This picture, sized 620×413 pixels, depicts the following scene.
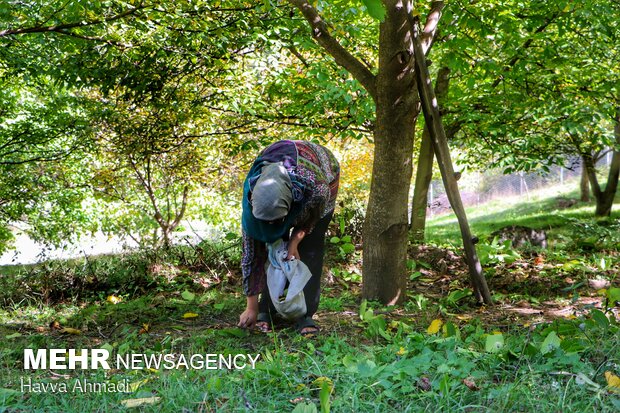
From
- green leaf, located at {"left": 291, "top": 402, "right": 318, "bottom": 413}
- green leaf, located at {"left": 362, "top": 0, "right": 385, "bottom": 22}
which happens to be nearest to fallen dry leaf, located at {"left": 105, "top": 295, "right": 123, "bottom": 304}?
green leaf, located at {"left": 291, "top": 402, "right": 318, "bottom": 413}

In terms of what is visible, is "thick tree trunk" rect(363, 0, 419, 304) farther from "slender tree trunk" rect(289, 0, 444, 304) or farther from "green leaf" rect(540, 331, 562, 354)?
"green leaf" rect(540, 331, 562, 354)

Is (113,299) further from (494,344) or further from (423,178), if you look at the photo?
(423,178)

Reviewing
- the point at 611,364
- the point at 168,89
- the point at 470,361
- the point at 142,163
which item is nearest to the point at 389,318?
the point at 470,361

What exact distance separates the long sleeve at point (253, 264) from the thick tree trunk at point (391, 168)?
1.31 meters

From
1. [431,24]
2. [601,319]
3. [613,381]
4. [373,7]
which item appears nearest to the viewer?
[373,7]

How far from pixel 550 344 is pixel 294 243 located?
186cm

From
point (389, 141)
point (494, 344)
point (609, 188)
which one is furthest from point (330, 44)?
point (609, 188)

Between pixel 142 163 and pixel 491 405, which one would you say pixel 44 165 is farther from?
pixel 491 405

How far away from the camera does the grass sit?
2662 mm

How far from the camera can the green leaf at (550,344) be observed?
3.04m

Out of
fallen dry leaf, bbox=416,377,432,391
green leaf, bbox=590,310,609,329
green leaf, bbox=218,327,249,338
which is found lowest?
fallen dry leaf, bbox=416,377,432,391

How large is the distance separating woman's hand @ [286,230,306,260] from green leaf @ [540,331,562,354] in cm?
178

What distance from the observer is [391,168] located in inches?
206

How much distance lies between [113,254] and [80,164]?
311 centimetres
